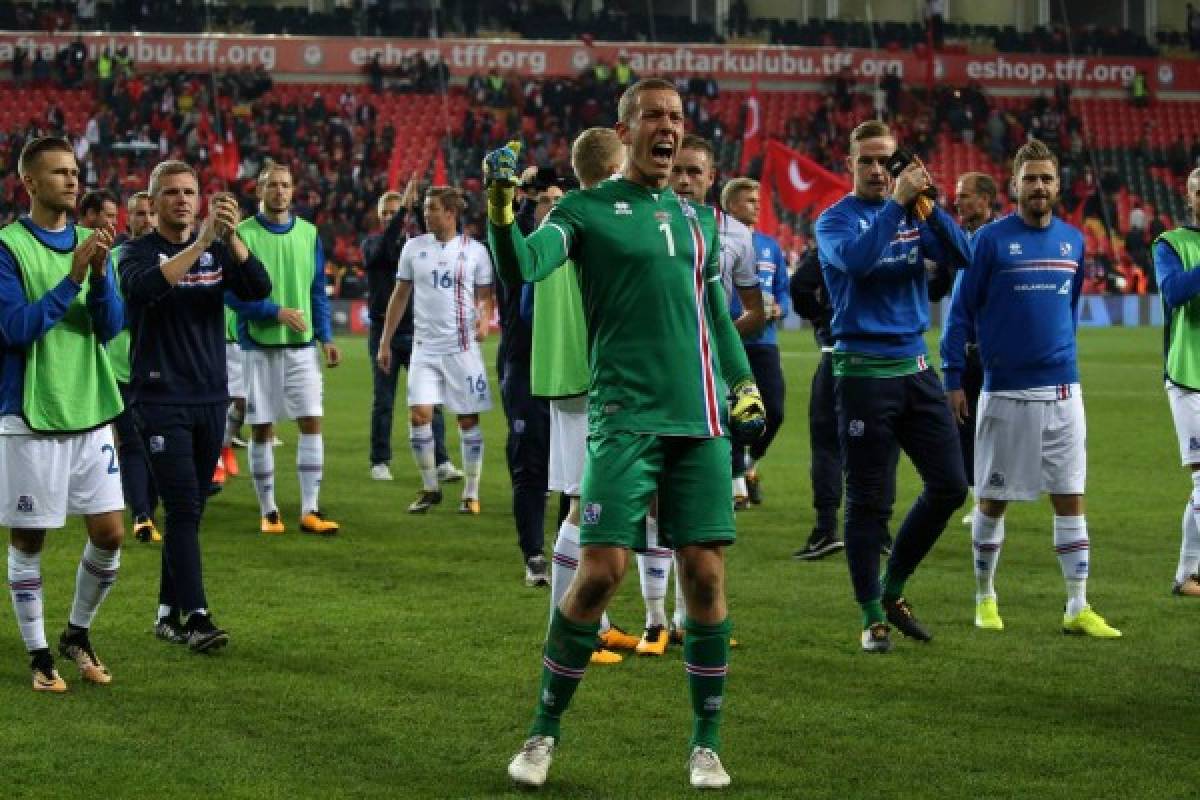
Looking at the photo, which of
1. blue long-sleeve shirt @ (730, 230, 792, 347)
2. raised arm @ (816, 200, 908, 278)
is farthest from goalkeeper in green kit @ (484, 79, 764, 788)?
blue long-sleeve shirt @ (730, 230, 792, 347)

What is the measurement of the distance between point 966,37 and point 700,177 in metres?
44.9

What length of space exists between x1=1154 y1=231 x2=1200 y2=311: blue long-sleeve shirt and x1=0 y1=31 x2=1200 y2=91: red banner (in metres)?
38.9

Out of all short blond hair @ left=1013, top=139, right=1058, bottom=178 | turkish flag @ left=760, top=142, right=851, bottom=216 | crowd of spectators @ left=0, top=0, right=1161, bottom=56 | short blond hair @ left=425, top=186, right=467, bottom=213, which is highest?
crowd of spectators @ left=0, top=0, right=1161, bottom=56

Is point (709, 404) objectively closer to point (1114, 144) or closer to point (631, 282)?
point (631, 282)

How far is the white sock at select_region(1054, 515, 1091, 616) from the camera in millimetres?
8750

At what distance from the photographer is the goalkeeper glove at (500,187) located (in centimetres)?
548

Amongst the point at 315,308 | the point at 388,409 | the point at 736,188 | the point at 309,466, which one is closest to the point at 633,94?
the point at 736,188

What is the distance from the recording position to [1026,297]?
8711mm

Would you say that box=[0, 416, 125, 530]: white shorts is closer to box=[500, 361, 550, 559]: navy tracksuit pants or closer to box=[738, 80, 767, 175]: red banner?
box=[500, 361, 550, 559]: navy tracksuit pants

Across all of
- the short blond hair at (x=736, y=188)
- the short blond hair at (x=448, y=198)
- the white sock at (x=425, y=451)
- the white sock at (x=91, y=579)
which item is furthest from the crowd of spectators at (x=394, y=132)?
the white sock at (x=91, y=579)

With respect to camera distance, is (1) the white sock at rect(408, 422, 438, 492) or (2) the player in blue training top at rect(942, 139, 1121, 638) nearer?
(2) the player in blue training top at rect(942, 139, 1121, 638)

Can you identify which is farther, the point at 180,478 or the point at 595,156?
the point at 180,478

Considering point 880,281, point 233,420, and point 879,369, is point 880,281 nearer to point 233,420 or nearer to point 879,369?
point 879,369

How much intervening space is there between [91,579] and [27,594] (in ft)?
0.94
